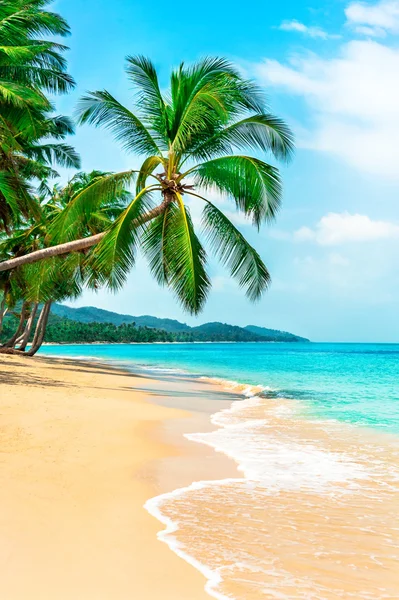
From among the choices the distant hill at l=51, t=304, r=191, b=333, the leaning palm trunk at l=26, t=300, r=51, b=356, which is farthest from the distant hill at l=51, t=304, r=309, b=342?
the leaning palm trunk at l=26, t=300, r=51, b=356

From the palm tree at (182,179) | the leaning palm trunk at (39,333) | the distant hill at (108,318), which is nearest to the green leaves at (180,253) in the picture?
the palm tree at (182,179)

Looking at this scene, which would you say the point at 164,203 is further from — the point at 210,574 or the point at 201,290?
the point at 210,574

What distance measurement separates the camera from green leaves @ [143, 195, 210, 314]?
1216cm

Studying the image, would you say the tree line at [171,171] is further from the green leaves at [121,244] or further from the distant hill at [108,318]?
the distant hill at [108,318]

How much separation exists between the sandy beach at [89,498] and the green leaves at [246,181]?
5.38 meters

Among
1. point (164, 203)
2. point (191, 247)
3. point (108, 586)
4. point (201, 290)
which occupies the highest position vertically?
point (164, 203)

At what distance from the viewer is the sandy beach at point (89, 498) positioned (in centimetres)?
328

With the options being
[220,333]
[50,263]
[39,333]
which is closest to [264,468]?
[50,263]

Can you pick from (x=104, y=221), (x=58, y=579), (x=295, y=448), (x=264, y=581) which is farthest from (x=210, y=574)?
(x=104, y=221)

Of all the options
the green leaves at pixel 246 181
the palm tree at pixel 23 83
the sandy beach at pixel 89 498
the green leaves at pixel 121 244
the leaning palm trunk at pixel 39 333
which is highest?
the palm tree at pixel 23 83

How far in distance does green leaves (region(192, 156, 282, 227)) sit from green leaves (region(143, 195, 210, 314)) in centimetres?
100

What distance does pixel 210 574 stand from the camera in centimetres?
352

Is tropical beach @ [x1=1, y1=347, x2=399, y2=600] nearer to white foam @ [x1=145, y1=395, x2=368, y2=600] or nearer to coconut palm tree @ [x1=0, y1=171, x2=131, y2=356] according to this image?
white foam @ [x1=145, y1=395, x2=368, y2=600]

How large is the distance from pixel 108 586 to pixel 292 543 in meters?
1.59
